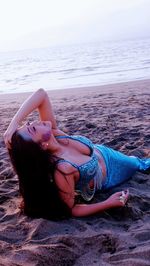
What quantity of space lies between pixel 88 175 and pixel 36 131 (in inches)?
22.5

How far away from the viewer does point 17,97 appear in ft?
37.5

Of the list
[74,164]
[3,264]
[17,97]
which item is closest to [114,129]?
[74,164]

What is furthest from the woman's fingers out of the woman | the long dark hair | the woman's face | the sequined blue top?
the woman's face

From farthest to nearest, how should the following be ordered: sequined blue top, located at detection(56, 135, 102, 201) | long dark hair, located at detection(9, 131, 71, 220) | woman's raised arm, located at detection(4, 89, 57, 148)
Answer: woman's raised arm, located at detection(4, 89, 57, 148), sequined blue top, located at detection(56, 135, 102, 201), long dark hair, located at detection(9, 131, 71, 220)

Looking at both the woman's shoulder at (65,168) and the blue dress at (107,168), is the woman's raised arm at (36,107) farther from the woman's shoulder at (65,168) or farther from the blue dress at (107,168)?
the woman's shoulder at (65,168)

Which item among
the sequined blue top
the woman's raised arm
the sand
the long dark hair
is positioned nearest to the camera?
the sand

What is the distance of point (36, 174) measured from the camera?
9.12 ft

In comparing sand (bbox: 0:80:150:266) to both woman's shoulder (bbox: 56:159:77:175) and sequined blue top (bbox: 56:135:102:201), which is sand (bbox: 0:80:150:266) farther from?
woman's shoulder (bbox: 56:159:77:175)

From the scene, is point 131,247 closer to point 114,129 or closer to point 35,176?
point 35,176

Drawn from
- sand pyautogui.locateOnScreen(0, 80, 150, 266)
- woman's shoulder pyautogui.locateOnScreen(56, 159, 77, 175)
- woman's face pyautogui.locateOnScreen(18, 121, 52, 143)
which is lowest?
sand pyautogui.locateOnScreen(0, 80, 150, 266)

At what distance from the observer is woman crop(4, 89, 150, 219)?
9.08ft

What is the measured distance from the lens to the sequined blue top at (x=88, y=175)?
3.01 m

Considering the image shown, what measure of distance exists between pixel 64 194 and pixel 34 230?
1.13 ft

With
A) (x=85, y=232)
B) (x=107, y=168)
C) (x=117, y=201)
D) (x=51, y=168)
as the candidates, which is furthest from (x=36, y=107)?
(x=85, y=232)
